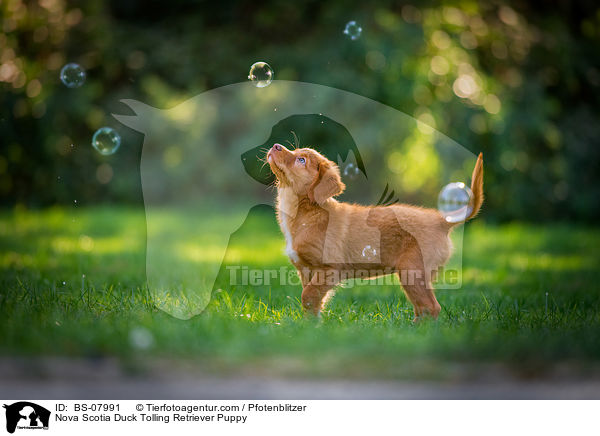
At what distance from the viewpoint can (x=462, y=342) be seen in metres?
2.87

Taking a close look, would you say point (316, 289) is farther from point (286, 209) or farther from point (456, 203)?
point (456, 203)

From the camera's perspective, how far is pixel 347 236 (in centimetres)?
350

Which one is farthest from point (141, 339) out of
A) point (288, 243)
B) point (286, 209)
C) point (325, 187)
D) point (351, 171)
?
point (351, 171)

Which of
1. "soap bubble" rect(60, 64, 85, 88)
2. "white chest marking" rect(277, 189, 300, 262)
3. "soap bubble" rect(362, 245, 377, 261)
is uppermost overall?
"soap bubble" rect(60, 64, 85, 88)

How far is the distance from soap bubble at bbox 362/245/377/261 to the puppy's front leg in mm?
228

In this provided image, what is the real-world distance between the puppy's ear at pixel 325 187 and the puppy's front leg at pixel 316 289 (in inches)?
18.1

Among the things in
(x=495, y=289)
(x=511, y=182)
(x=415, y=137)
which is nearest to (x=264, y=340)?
(x=495, y=289)

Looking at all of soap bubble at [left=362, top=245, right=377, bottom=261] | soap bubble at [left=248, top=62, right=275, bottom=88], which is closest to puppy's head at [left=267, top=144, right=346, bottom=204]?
soap bubble at [left=362, top=245, right=377, bottom=261]

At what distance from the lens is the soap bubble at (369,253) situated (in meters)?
3.45

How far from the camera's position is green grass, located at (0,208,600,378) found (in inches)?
107
